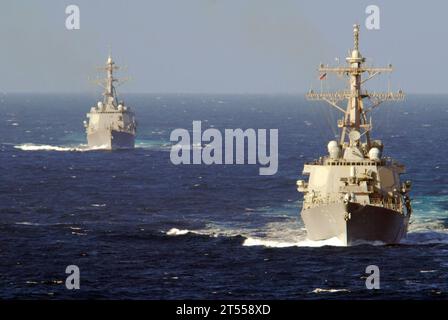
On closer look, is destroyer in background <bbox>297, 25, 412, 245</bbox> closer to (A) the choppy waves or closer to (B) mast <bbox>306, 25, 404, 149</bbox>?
(B) mast <bbox>306, 25, 404, 149</bbox>

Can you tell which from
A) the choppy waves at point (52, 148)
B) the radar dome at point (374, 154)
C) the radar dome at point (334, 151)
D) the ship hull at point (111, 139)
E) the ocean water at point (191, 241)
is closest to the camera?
the ocean water at point (191, 241)

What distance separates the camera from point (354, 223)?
7744 cm

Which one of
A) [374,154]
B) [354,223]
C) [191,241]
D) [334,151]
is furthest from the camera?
[191,241]

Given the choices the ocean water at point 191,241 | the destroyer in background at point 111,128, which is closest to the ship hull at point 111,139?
the destroyer in background at point 111,128

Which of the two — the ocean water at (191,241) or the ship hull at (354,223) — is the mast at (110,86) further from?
the ship hull at (354,223)

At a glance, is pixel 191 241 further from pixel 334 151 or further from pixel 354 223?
pixel 354 223

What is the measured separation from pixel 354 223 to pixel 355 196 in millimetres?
1823

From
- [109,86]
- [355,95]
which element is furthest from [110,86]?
[355,95]

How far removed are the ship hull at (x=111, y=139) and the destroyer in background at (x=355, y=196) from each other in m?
91.0

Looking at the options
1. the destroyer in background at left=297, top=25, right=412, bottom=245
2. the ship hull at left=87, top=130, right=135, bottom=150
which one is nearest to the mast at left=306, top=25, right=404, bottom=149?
the destroyer in background at left=297, top=25, right=412, bottom=245

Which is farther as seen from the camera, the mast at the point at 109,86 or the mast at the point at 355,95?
the mast at the point at 109,86

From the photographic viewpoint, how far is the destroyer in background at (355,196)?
7731 centimetres

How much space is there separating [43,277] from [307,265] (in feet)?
52.7

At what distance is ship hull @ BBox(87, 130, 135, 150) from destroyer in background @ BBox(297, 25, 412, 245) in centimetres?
9098
